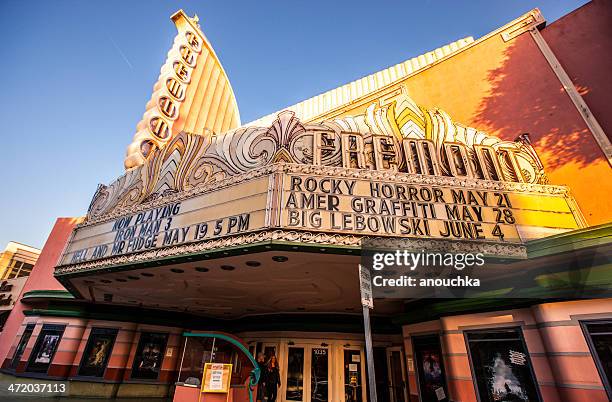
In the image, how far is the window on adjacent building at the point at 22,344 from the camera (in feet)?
43.8

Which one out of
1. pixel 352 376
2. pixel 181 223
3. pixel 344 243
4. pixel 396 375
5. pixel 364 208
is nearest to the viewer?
pixel 344 243

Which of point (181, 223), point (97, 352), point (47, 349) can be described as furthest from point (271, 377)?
point (47, 349)

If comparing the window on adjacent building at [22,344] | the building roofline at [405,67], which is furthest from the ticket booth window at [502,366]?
the window on adjacent building at [22,344]

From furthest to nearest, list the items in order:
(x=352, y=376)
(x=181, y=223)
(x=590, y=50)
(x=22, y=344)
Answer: (x=22, y=344), (x=352, y=376), (x=590, y=50), (x=181, y=223)

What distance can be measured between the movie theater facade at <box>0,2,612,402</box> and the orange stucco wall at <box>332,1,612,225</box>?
8 centimetres

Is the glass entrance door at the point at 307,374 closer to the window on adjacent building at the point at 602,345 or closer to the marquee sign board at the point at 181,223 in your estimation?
the marquee sign board at the point at 181,223

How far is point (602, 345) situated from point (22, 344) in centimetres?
2077

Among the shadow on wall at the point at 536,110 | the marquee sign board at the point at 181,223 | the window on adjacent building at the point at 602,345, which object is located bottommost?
the window on adjacent building at the point at 602,345

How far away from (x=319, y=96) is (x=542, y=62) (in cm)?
1127

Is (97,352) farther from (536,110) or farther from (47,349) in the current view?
(536,110)

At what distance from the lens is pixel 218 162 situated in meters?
7.85

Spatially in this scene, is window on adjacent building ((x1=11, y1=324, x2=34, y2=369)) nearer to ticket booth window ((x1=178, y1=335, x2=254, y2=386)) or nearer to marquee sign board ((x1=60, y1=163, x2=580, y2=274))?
ticket booth window ((x1=178, y1=335, x2=254, y2=386))

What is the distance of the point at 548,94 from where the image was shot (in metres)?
10.1

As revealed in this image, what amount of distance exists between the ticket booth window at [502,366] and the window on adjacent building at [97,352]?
14.5 meters
